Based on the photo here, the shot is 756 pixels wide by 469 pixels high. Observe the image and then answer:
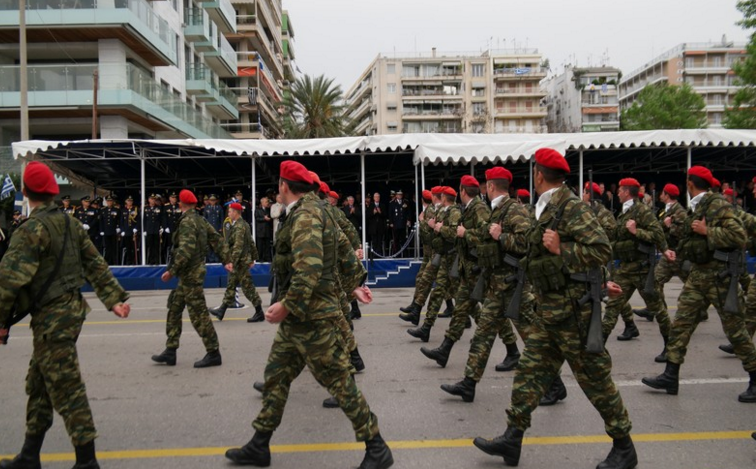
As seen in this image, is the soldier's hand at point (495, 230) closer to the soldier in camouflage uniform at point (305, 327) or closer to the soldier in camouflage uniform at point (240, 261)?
the soldier in camouflage uniform at point (305, 327)

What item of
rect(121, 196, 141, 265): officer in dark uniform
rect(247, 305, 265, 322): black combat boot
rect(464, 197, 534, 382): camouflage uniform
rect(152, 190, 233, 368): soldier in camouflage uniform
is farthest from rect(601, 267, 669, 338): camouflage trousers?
rect(121, 196, 141, 265): officer in dark uniform

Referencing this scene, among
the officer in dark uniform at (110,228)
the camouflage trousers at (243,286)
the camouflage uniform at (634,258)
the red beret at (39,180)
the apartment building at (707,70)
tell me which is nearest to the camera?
the red beret at (39,180)

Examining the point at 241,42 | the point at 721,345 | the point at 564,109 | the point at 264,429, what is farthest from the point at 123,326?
the point at 564,109

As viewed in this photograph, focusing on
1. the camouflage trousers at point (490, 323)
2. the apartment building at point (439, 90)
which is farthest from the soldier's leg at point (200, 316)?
the apartment building at point (439, 90)

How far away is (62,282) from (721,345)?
7256mm

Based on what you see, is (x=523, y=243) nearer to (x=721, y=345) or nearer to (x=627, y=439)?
(x=627, y=439)

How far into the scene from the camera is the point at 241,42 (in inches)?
2333

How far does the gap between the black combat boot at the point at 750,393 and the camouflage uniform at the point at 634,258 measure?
1.73 metres

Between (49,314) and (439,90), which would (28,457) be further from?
(439,90)

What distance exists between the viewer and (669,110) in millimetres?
51281

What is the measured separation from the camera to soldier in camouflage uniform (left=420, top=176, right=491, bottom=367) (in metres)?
6.40

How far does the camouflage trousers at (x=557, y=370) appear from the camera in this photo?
3.82 m

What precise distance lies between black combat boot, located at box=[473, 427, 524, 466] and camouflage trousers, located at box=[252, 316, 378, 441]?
76cm

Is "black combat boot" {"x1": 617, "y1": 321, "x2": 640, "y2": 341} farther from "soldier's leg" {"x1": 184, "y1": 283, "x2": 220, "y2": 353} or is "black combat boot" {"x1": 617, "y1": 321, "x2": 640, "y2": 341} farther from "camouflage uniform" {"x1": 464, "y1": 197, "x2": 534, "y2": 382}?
"soldier's leg" {"x1": 184, "y1": 283, "x2": 220, "y2": 353}
